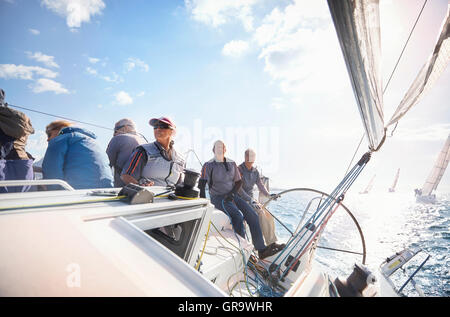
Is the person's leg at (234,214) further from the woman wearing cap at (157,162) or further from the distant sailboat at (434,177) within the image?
the distant sailboat at (434,177)

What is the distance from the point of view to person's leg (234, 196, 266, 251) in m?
2.76

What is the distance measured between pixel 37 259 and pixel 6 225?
0.62ft

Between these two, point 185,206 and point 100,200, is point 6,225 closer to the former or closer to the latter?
point 100,200

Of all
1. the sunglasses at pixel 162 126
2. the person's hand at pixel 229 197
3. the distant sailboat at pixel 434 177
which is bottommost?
the distant sailboat at pixel 434 177

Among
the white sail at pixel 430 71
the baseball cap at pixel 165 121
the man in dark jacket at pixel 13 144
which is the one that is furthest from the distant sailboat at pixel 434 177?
the man in dark jacket at pixel 13 144

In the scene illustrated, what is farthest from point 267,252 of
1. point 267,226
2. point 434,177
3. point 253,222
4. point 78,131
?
point 434,177

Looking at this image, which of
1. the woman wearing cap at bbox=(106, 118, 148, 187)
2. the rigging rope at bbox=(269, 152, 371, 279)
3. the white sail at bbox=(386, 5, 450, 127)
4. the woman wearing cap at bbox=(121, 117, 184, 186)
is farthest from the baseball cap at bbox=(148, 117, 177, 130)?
the white sail at bbox=(386, 5, 450, 127)

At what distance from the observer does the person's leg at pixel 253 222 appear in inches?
109

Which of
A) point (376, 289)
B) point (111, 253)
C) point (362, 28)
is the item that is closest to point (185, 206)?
point (111, 253)

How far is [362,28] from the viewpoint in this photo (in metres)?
1.14

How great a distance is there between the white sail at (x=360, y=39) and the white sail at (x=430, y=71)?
2.96 feet

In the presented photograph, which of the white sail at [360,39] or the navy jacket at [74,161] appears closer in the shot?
the white sail at [360,39]

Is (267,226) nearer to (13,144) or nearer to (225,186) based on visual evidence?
(225,186)

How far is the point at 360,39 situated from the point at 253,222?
8.59ft
